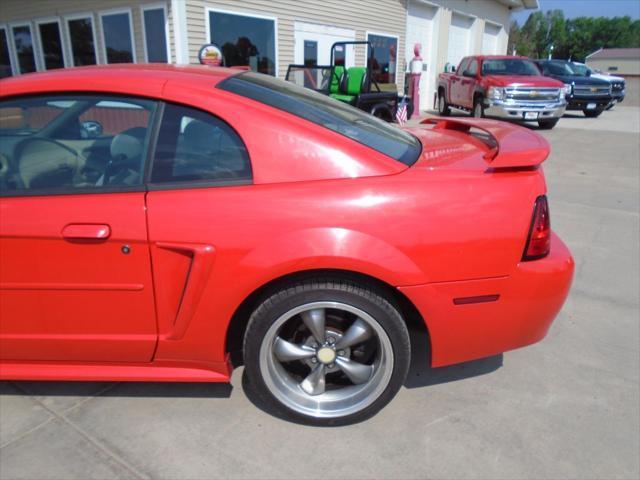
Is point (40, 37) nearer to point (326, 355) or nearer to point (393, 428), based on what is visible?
point (326, 355)

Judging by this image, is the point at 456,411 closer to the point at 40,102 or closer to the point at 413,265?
the point at 413,265

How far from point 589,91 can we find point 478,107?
544 cm

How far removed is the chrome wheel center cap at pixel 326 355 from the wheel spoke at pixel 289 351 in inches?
1.5

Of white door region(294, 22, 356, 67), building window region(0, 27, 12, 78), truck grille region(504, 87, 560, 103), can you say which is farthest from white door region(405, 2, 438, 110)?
building window region(0, 27, 12, 78)

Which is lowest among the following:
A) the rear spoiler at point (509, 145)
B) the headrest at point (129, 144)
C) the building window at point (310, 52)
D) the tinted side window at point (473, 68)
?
the tinted side window at point (473, 68)

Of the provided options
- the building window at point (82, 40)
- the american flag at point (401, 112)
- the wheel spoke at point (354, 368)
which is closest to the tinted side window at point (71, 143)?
the wheel spoke at point (354, 368)

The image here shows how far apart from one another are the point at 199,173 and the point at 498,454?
176 cm

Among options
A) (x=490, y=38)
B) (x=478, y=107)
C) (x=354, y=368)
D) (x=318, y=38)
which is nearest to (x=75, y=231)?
(x=354, y=368)

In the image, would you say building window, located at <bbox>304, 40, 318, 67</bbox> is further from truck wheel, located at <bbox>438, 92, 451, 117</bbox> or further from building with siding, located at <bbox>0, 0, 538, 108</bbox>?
truck wheel, located at <bbox>438, 92, 451, 117</bbox>

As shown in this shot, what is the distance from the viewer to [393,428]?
7.61 ft

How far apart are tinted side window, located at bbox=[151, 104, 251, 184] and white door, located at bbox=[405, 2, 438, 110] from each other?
16.0 meters

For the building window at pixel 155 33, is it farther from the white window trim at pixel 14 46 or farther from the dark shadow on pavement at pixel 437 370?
the dark shadow on pavement at pixel 437 370

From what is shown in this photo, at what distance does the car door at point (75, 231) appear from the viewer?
2062mm

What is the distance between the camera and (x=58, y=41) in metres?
11.2
